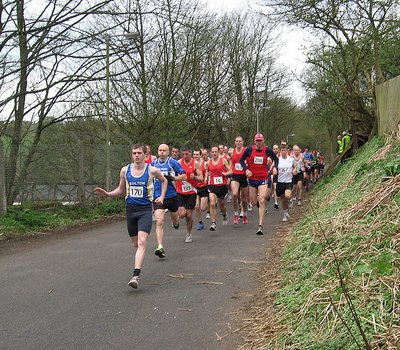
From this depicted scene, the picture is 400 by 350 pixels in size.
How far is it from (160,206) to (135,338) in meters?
3.95

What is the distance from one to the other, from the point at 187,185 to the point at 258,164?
1.74 metres

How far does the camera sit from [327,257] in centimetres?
514

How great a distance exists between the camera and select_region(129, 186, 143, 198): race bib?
6.90 metres

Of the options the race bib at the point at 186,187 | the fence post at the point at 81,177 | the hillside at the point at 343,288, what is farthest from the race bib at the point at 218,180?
the fence post at the point at 81,177

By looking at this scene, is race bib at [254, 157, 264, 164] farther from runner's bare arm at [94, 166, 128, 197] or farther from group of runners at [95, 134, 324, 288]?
runner's bare arm at [94, 166, 128, 197]

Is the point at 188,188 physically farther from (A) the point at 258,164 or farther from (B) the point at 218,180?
(A) the point at 258,164

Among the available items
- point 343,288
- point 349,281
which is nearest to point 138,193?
point 349,281

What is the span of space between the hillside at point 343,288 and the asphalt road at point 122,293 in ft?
1.52

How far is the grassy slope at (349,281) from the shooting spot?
3.36 metres

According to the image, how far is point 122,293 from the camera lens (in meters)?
6.08

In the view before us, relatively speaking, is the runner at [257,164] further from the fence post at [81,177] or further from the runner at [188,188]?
the fence post at [81,177]

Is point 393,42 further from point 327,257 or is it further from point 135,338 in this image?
point 135,338

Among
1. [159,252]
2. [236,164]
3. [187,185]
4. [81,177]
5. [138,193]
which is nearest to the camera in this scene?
[138,193]

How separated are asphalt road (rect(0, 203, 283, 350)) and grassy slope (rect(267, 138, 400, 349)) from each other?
0.68 metres
